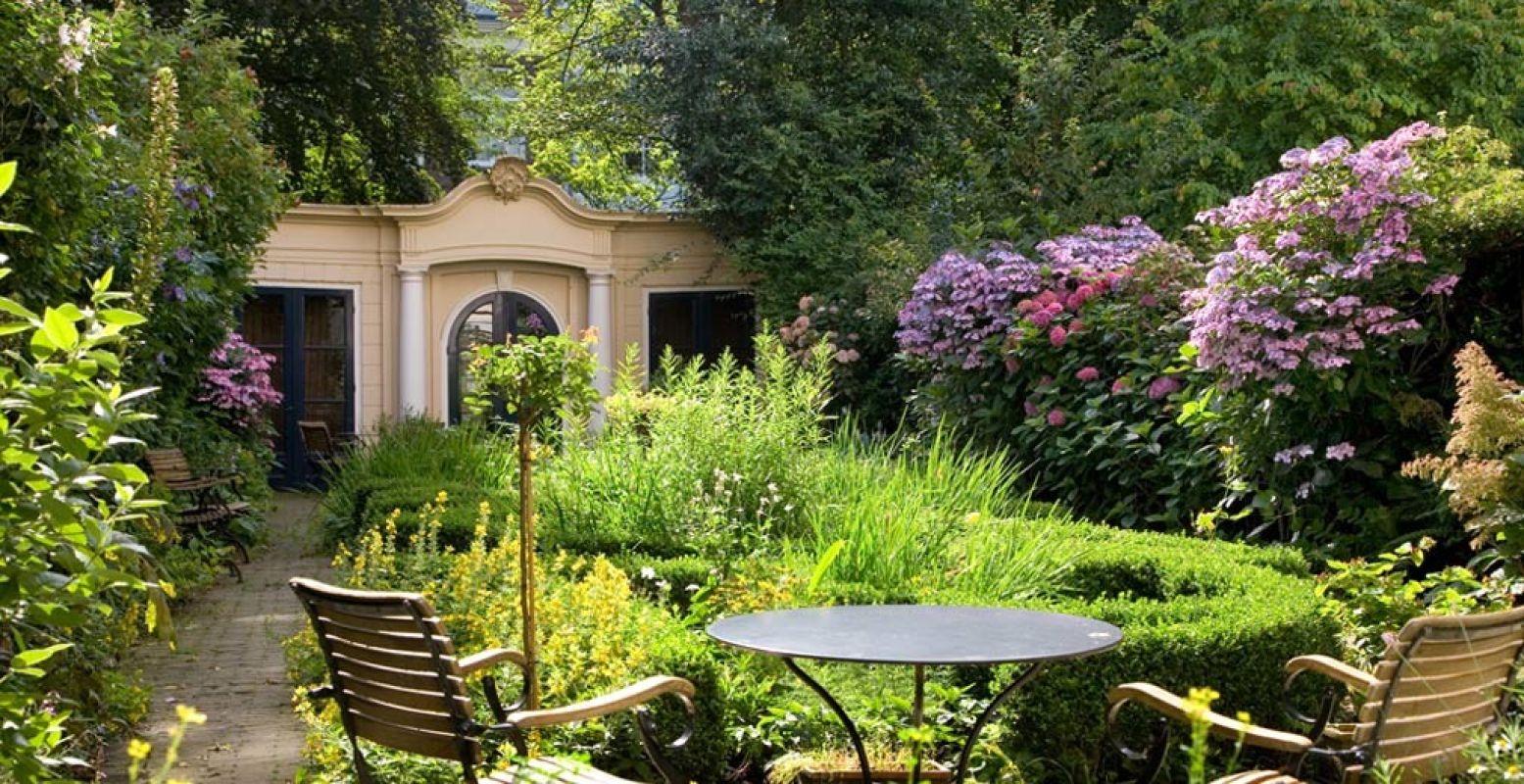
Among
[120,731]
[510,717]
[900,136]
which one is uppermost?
[900,136]

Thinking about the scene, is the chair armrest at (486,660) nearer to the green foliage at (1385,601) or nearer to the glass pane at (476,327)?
the green foliage at (1385,601)

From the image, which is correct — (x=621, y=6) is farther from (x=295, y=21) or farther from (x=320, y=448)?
(x=320, y=448)

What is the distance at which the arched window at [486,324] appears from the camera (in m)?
17.9

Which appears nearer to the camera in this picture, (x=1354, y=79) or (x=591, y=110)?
(x=1354, y=79)

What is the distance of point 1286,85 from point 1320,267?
8375 millimetres

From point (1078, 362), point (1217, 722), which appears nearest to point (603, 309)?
point (1078, 362)

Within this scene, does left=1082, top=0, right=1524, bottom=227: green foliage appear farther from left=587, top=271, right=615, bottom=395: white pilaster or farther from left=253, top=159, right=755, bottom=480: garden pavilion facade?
left=587, top=271, right=615, bottom=395: white pilaster

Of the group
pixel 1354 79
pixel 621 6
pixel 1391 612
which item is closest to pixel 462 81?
pixel 621 6

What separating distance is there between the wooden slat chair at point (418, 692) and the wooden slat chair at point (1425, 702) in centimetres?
123

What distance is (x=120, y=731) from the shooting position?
5395 millimetres

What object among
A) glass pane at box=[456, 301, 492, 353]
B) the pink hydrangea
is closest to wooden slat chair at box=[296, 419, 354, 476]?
glass pane at box=[456, 301, 492, 353]

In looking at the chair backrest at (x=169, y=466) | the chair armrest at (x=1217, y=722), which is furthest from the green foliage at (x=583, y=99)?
the chair armrest at (x=1217, y=722)

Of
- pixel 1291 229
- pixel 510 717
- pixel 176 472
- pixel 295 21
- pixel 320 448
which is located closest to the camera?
pixel 510 717

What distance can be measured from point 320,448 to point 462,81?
831cm
